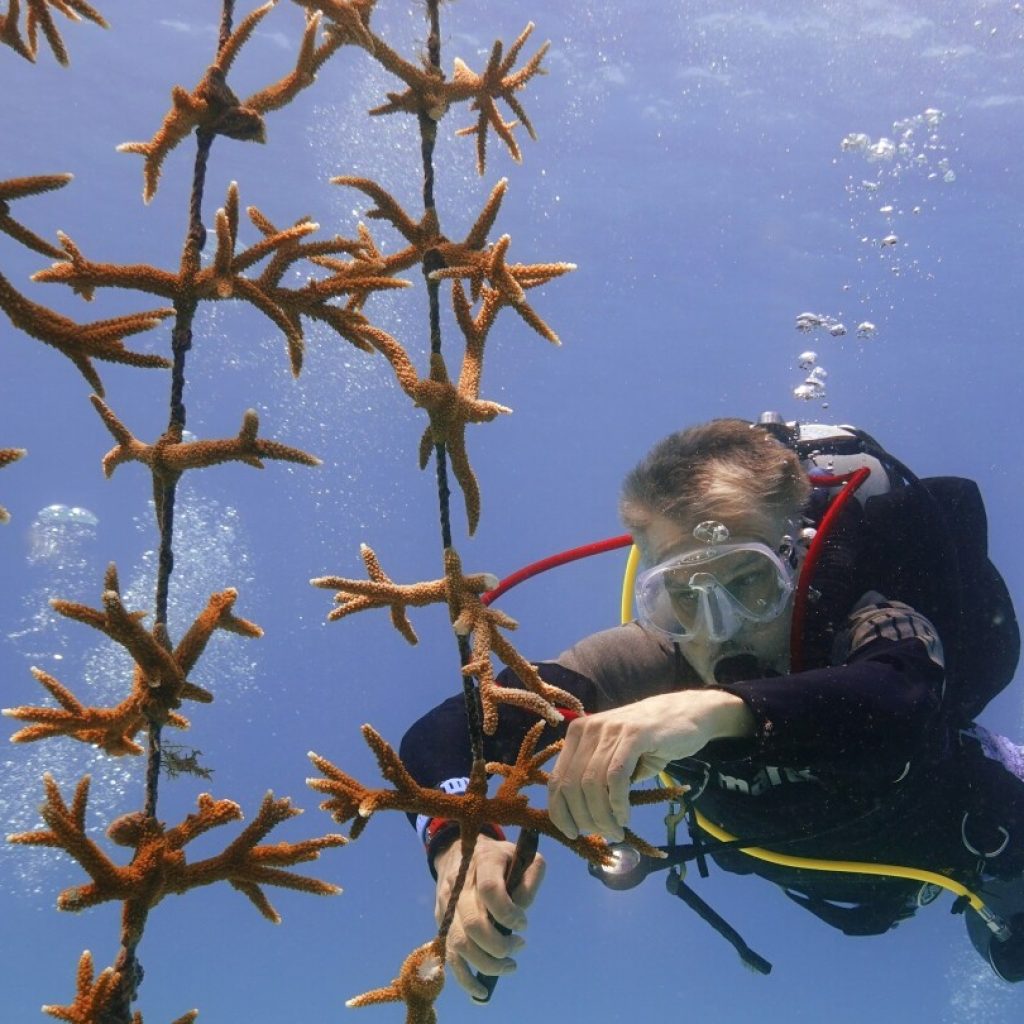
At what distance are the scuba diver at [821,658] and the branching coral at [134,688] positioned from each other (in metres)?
1.24

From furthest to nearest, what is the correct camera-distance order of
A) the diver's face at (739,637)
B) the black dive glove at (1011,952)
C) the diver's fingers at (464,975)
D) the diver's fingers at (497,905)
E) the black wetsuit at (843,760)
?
the black dive glove at (1011,952) → the diver's face at (739,637) → the black wetsuit at (843,760) → the diver's fingers at (464,975) → the diver's fingers at (497,905)

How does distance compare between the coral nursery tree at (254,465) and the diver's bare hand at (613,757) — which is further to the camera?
the diver's bare hand at (613,757)

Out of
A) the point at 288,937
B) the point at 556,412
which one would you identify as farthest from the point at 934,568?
the point at 288,937

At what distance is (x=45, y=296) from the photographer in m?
38.2

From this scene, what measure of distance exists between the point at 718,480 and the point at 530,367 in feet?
139

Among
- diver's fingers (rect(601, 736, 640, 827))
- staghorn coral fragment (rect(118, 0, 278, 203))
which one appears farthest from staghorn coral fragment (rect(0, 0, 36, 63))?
diver's fingers (rect(601, 736, 640, 827))

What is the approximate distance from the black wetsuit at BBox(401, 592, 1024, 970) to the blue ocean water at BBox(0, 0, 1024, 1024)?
208 centimetres

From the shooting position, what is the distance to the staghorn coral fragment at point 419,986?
5.48 feet

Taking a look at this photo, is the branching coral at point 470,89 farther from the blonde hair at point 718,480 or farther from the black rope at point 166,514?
the blonde hair at point 718,480

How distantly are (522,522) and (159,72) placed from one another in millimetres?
64121

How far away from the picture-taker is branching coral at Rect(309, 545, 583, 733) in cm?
168

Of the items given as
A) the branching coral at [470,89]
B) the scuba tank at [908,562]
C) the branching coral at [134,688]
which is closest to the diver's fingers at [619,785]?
the branching coral at [134,688]

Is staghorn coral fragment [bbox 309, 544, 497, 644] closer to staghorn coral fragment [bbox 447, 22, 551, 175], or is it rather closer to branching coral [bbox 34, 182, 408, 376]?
branching coral [bbox 34, 182, 408, 376]

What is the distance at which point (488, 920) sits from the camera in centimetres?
211
